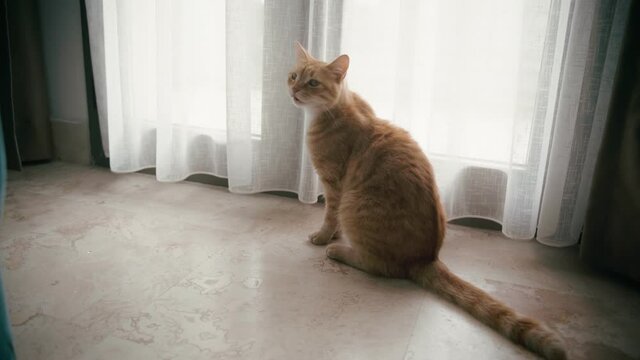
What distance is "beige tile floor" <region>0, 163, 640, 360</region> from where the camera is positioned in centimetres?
114

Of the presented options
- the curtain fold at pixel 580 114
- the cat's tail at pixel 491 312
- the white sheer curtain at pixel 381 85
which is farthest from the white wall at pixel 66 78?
the curtain fold at pixel 580 114

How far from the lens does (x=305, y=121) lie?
1.94 meters

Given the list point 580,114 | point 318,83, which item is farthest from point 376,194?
point 580,114

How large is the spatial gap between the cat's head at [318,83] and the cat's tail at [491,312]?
2.05 ft

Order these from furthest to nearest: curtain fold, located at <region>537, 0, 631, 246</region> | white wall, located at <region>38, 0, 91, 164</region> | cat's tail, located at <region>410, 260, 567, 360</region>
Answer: white wall, located at <region>38, 0, 91, 164</region> → curtain fold, located at <region>537, 0, 631, 246</region> → cat's tail, located at <region>410, 260, 567, 360</region>

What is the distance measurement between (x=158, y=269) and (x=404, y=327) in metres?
0.78

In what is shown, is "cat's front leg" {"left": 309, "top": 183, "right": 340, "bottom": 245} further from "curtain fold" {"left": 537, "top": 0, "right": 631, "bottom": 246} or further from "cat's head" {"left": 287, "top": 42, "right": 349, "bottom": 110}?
"curtain fold" {"left": 537, "top": 0, "right": 631, "bottom": 246}

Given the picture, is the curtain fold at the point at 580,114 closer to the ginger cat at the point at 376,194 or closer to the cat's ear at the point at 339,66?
the ginger cat at the point at 376,194

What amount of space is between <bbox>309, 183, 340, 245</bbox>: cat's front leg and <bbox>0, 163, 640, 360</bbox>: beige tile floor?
0.05 meters

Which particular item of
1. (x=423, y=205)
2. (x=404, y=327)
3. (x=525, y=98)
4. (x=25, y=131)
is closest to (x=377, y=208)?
(x=423, y=205)

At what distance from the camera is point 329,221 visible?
1.68 meters

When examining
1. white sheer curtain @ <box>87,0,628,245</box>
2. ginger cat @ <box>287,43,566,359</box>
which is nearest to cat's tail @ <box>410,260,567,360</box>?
ginger cat @ <box>287,43,566,359</box>

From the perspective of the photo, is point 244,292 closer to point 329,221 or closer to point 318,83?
point 329,221

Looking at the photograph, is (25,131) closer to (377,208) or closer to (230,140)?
(230,140)
